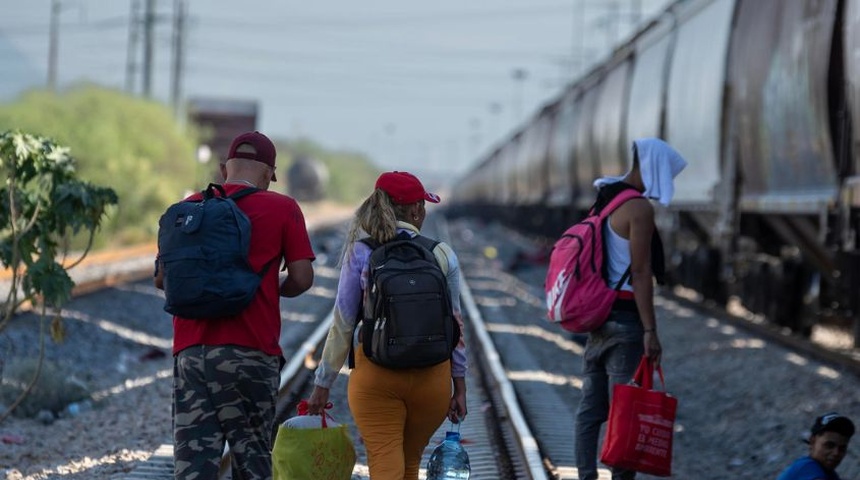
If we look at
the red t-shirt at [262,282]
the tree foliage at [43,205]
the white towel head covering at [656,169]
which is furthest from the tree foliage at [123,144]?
the red t-shirt at [262,282]

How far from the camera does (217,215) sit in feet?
16.0

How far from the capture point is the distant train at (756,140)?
11.2 metres

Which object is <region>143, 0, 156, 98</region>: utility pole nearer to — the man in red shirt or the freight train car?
the freight train car

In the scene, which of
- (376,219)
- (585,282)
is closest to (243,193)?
(376,219)

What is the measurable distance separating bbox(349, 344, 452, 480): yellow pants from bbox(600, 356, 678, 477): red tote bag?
1408 millimetres

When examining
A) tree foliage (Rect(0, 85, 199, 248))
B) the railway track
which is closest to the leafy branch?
the railway track

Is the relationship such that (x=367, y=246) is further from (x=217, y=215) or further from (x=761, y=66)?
(x=761, y=66)

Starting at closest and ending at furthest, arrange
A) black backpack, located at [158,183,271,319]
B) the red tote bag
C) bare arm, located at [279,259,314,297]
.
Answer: black backpack, located at [158,183,271,319], bare arm, located at [279,259,314,297], the red tote bag

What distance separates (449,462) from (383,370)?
75 cm

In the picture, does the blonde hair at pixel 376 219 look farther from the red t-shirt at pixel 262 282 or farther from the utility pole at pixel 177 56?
the utility pole at pixel 177 56

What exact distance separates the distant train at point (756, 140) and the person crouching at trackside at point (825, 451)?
488 cm

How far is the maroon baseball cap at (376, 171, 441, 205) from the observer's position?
5230mm

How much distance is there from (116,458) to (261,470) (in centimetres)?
282

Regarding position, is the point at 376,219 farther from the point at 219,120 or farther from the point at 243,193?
the point at 219,120
